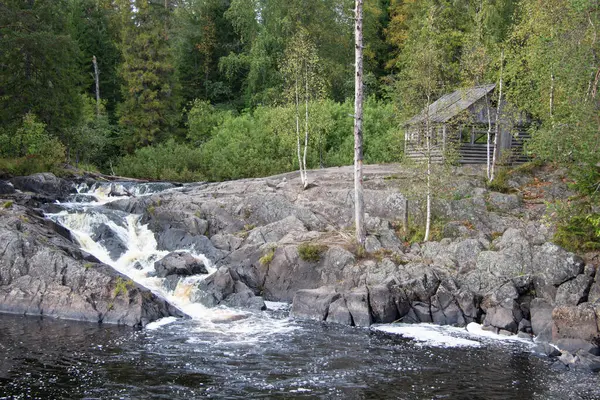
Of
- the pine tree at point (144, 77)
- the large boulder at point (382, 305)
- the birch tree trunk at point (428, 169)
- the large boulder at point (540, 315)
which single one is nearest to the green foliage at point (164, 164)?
the pine tree at point (144, 77)

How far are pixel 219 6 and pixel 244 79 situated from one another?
25.7ft

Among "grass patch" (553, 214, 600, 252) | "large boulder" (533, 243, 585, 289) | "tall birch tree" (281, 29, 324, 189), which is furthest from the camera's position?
"tall birch tree" (281, 29, 324, 189)

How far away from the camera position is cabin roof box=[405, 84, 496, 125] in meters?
27.3

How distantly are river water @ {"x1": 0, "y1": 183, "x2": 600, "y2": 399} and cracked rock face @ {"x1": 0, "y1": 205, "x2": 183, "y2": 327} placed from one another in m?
0.63

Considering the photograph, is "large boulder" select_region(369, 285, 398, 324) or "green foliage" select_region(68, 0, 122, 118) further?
"green foliage" select_region(68, 0, 122, 118)

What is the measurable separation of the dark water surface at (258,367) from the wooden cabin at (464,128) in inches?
437

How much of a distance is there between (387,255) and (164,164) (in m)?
25.0

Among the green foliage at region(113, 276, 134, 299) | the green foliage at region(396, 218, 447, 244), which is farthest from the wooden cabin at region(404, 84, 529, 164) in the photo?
the green foliage at region(113, 276, 134, 299)

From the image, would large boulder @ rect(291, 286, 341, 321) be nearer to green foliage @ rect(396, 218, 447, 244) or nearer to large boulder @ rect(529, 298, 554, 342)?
green foliage @ rect(396, 218, 447, 244)

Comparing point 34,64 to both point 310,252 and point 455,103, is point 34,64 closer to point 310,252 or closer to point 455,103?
point 310,252

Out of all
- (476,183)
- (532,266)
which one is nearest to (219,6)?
(476,183)

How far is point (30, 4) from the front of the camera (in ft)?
122

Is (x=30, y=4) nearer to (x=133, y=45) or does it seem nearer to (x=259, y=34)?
(x=133, y=45)

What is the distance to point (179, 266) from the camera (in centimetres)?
2230
